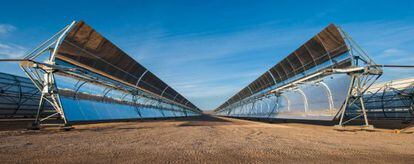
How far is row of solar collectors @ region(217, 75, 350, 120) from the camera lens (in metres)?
20.1

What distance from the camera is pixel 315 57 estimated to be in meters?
23.4

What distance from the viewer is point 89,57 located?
2178 centimetres

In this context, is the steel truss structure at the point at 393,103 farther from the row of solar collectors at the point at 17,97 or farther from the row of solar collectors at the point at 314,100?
the row of solar collectors at the point at 17,97

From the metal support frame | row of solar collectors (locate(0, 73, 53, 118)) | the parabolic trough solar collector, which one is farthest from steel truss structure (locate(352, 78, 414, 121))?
row of solar collectors (locate(0, 73, 53, 118))

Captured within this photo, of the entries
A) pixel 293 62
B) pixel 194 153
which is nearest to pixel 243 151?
pixel 194 153

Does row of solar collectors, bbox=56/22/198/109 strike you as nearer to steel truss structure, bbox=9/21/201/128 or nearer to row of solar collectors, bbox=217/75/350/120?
steel truss structure, bbox=9/21/201/128

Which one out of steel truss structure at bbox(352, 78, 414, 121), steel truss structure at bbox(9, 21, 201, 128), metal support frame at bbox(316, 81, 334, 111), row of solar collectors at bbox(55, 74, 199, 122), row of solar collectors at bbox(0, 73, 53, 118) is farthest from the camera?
row of solar collectors at bbox(0, 73, 53, 118)

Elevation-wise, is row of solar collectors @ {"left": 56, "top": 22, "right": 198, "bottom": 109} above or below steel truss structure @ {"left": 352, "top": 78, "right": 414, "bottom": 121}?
above

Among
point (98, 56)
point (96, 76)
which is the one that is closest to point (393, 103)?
point (98, 56)

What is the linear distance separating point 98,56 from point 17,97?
47.1 ft

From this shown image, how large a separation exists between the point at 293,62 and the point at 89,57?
17.4 meters

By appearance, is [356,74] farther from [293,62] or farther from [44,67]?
[44,67]

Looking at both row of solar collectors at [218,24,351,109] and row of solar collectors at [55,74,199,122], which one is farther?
row of solar collectors at [55,74,199,122]

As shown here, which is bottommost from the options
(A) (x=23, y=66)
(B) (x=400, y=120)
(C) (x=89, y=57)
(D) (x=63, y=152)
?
(D) (x=63, y=152)
